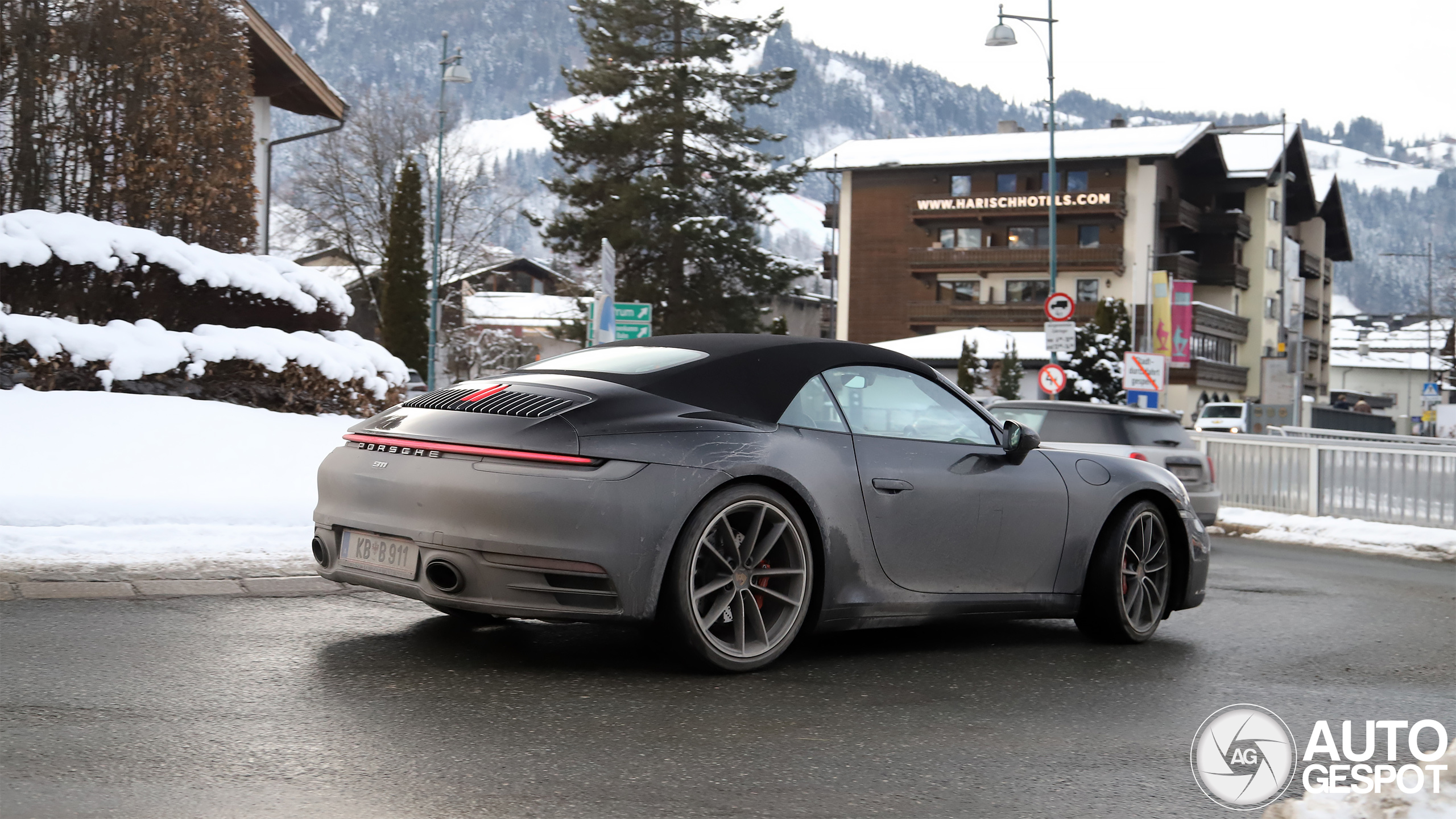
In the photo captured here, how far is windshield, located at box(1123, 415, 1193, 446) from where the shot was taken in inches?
553

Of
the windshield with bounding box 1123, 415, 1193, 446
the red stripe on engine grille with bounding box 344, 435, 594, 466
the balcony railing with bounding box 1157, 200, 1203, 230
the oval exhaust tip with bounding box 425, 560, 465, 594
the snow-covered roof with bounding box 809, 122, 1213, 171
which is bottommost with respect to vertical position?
the oval exhaust tip with bounding box 425, 560, 465, 594

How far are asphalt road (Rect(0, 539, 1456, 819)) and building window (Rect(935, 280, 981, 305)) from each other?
6780cm

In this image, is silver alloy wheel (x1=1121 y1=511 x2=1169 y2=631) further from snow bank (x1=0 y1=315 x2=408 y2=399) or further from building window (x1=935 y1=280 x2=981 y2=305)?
building window (x1=935 y1=280 x2=981 y2=305)

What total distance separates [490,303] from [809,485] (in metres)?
80.4

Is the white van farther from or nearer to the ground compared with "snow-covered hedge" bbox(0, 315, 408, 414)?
nearer to the ground

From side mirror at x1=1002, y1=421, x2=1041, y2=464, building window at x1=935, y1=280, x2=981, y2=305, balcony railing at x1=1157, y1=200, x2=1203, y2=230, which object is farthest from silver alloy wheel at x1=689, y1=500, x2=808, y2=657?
balcony railing at x1=1157, y1=200, x2=1203, y2=230

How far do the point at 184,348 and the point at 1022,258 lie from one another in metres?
62.5

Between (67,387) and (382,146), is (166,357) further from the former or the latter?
(382,146)

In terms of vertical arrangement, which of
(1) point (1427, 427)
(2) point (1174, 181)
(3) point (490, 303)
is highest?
(2) point (1174, 181)

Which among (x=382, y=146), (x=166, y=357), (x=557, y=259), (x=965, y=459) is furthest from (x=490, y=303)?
(x=965, y=459)

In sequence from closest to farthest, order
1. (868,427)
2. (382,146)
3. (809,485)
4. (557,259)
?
(809,485) < (868,427) < (557,259) < (382,146)

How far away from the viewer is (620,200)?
47.6 meters

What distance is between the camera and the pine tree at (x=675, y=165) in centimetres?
4756

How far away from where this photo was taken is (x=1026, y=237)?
7350 cm
